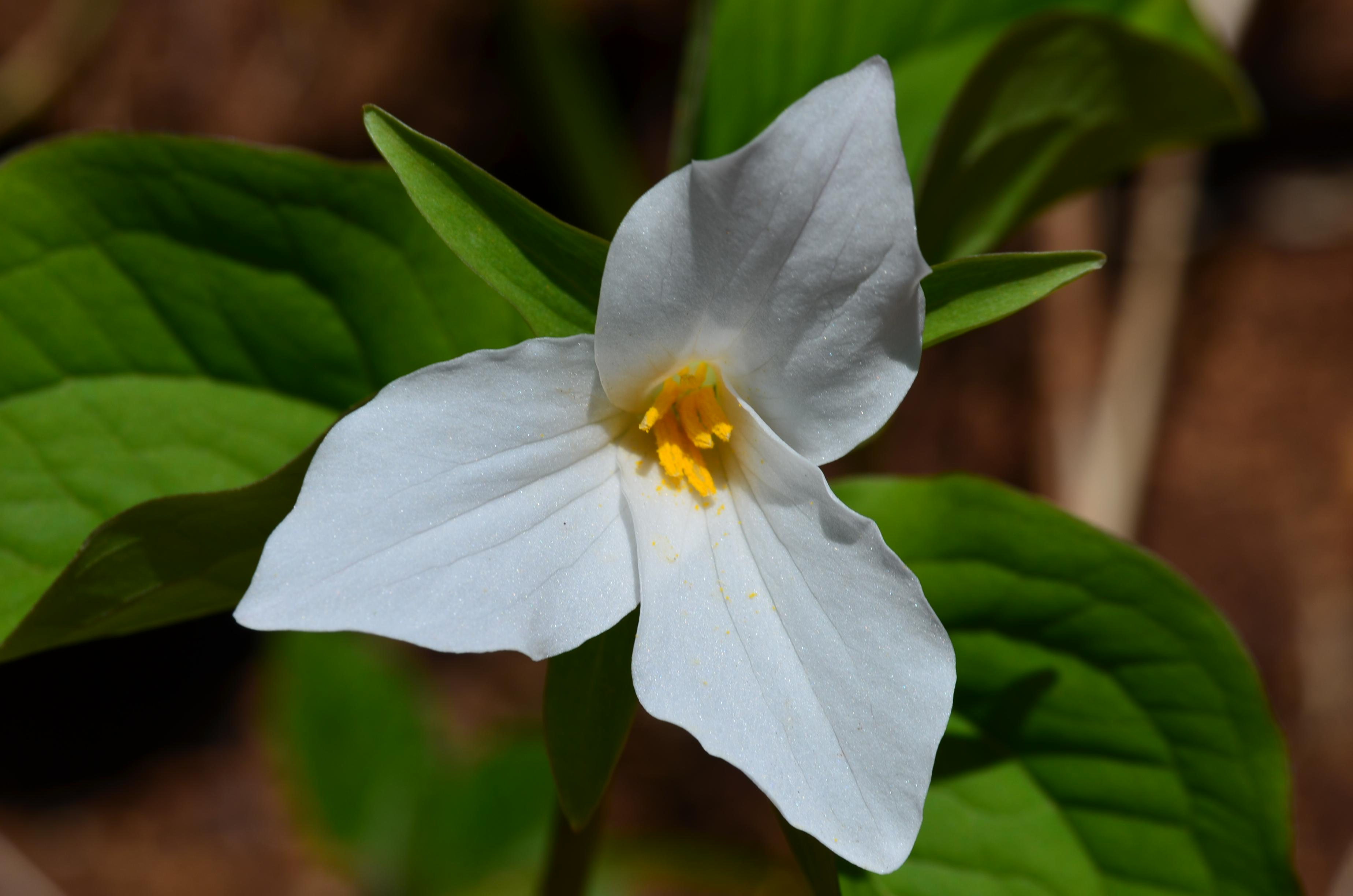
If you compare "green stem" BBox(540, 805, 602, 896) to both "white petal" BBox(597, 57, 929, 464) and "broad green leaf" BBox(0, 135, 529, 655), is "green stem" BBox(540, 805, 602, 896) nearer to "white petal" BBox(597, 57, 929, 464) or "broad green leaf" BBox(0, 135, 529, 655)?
"broad green leaf" BBox(0, 135, 529, 655)

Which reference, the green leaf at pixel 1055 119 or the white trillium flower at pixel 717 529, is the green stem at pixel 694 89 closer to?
the green leaf at pixel 1055 119

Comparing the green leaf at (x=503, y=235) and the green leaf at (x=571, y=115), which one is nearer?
the green leaf at (x=503, y=235)

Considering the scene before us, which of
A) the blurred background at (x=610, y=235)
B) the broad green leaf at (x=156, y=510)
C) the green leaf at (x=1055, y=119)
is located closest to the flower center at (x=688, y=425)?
the broad green leaf at (x=156, y=510)

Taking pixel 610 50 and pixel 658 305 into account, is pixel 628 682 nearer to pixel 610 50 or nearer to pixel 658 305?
pixel 658 305

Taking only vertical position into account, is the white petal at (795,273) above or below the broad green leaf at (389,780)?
above

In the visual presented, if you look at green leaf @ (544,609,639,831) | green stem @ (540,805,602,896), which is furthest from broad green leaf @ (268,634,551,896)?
green leaf @ (544,609,639,831)
